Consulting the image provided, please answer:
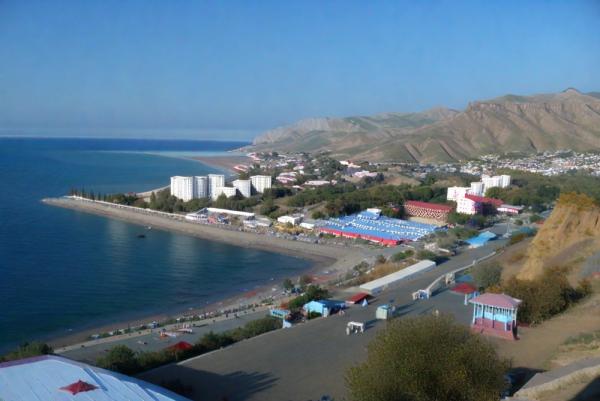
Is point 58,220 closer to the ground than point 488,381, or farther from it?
closer to the ground

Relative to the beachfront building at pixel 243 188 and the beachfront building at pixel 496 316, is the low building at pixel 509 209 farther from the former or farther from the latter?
the beachfront building at pixel 496 316

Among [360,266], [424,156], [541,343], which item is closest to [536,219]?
[360,266]

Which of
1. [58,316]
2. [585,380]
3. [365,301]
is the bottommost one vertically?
[58,316]

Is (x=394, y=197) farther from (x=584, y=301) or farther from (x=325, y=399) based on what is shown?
(x=325, y=399)

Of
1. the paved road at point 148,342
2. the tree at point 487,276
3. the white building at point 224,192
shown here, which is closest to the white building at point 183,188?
the white building at point 224,192

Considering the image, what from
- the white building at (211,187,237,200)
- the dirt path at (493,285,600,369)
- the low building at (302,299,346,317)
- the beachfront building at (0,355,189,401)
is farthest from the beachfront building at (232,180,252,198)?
the beachfront building at (0,355,189,401)
